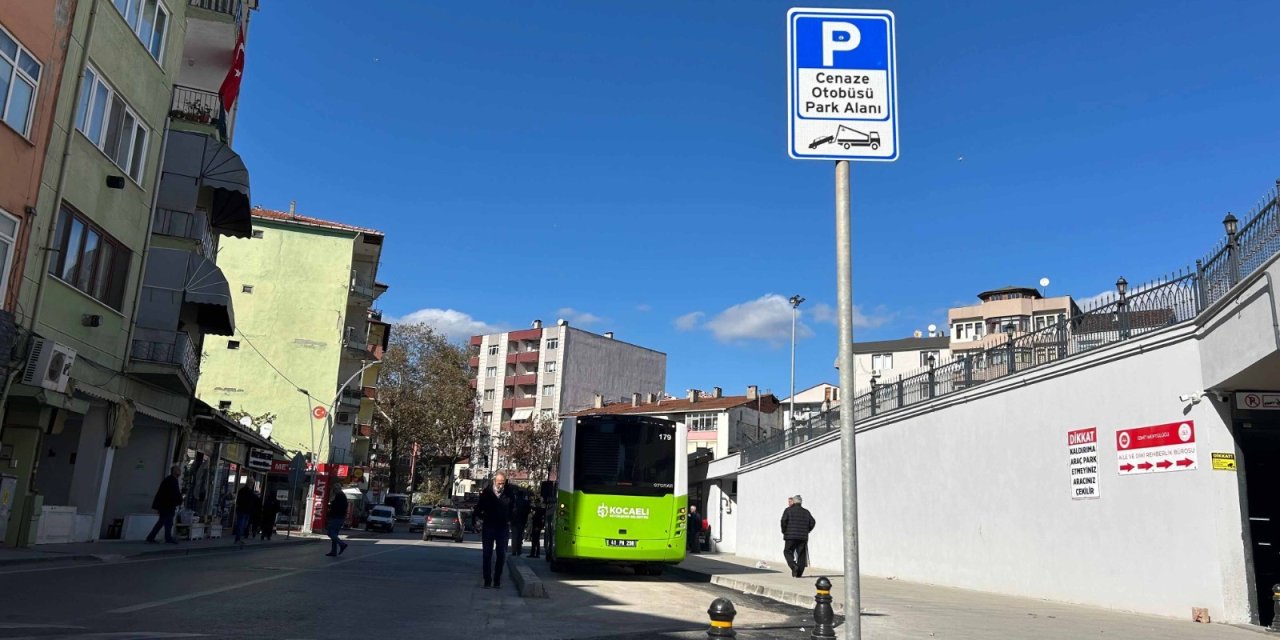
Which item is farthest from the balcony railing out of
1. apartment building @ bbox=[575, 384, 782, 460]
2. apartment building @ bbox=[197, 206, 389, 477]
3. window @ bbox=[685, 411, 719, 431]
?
window @ bbox=[685, 411, 719, 431]

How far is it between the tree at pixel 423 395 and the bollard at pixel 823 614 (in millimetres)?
69699

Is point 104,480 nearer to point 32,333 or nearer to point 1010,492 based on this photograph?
point 32,333

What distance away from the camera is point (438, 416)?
7556cm

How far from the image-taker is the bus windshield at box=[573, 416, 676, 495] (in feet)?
57.7

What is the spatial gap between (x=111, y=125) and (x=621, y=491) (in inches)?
542

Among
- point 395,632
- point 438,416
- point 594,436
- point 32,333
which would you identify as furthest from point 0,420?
point 438,416

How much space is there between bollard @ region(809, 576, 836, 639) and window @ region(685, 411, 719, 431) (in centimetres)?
6918

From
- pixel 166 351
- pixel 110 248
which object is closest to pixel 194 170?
pixel 110 248

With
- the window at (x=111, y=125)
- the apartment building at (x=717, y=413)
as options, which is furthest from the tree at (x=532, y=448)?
the window at (x=111, y=125)

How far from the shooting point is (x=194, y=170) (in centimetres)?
2430

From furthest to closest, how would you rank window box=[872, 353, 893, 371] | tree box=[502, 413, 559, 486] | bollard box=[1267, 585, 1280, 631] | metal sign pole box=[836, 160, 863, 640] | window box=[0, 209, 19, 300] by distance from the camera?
window box=[872, 353, 893, 371]
tree box=[502, 413, 559, 486]
window box=[0, 209, 19, 300]
bollard box=[1267, 585, 1280, 631]
metal sign pole box=[836, 160, 863, 640]

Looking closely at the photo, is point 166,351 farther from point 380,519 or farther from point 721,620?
point 380,519

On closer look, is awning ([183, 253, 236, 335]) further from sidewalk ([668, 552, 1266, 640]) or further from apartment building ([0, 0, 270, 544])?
sidewalk ([668, 552, 1266, 640])

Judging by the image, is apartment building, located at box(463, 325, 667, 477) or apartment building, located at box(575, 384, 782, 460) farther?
apartment building, located at box(463, 325, 667, 477)
